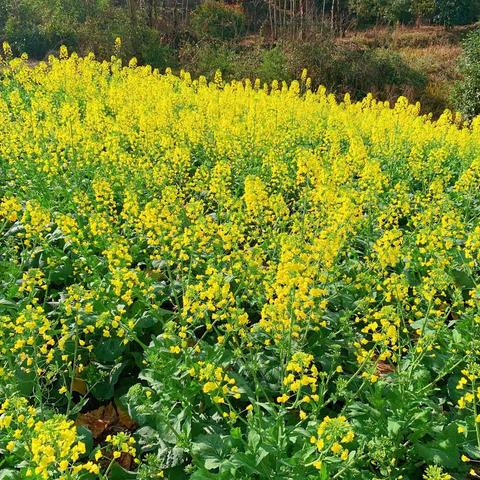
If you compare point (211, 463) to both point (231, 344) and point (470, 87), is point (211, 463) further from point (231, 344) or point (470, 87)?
point (470, 87)

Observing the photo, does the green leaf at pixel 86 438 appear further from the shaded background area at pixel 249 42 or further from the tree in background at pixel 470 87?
the tree in background at pixel 470 87

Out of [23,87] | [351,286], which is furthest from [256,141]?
[23,87]

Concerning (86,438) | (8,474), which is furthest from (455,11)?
(8,474)

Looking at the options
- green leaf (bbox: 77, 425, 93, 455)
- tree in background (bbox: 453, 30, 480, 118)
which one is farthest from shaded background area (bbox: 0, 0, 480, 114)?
green leaf (bbox: 77, 425, 93, 455)

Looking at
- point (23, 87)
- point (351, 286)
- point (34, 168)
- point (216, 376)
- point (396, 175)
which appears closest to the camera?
point (216, 376)

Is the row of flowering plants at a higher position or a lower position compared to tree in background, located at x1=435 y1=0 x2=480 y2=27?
lower

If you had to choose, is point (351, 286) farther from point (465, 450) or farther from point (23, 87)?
point (23, 87)

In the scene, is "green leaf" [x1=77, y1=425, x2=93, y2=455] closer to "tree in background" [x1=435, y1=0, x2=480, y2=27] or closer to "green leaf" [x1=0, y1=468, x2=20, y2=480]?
"green leaf" [x1=0, y1=468, x2=20, y2=480]

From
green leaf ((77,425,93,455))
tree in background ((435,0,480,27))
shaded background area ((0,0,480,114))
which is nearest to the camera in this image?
green leaf ((77,425,93,455))

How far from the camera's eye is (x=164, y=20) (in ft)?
76.0

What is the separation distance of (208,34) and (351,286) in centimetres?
2170

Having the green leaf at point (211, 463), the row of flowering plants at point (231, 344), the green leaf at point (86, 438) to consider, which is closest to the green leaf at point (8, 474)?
the row of flowering plants at point (231, 344)

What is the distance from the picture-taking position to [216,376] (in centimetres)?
223

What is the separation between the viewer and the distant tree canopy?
1861 cm
